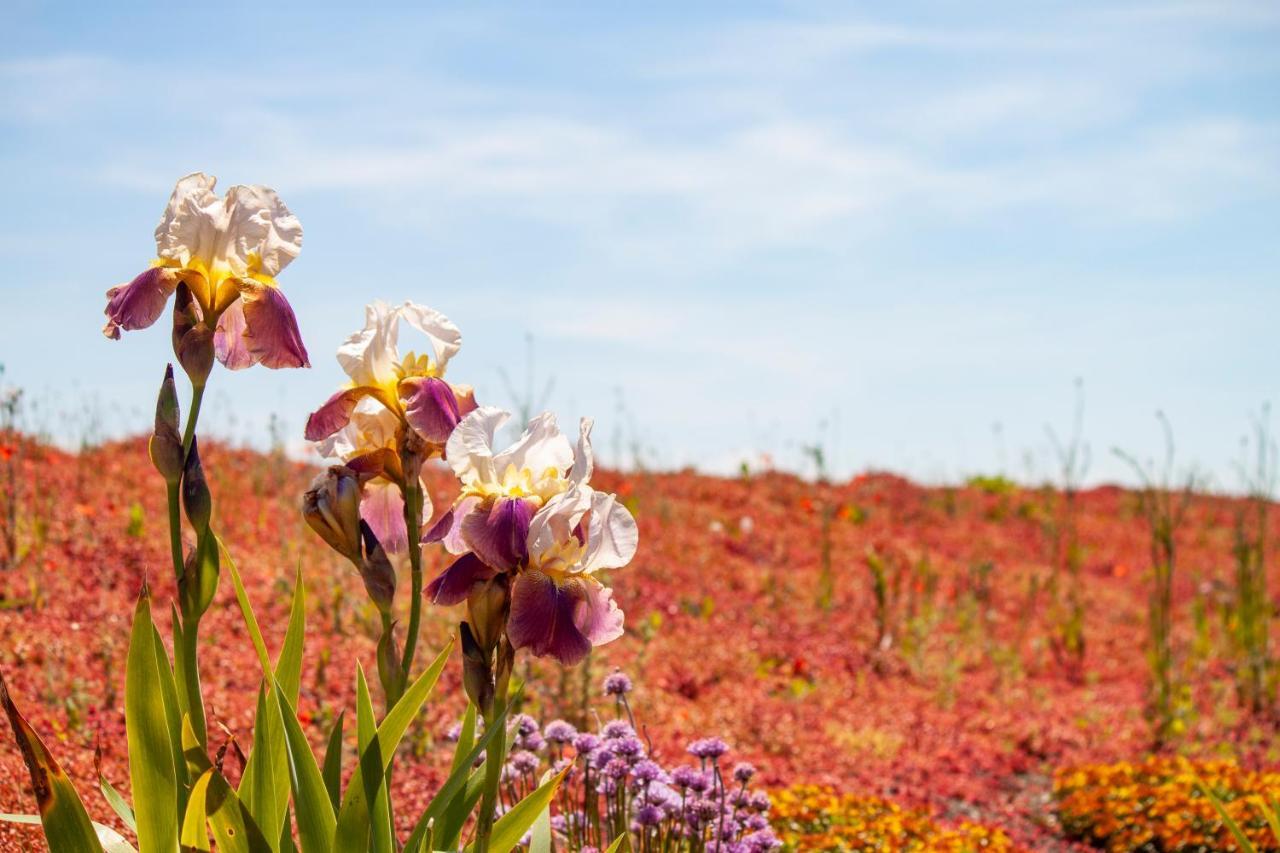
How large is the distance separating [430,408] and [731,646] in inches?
200

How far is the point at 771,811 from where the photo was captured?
4.14 metres

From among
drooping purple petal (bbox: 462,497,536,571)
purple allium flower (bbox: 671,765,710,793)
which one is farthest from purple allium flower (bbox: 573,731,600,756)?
drooping purple petal (bbox: 462,497,536,571)

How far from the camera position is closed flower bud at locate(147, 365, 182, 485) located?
196 centimetres

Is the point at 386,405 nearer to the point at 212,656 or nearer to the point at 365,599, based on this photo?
the point at 212,656

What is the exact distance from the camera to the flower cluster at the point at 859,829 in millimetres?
3922

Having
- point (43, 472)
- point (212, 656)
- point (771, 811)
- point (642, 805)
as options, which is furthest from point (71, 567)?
point (642, 805)

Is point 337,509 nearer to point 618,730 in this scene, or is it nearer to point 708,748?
point 618,730

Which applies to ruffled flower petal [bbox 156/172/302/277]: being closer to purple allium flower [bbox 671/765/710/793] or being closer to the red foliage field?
the red foliage field

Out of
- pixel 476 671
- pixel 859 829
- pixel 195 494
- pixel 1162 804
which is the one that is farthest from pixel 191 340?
pixel 1162 804

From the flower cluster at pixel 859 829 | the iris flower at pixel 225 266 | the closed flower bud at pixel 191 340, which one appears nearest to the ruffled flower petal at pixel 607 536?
the iris flower at pixel 225 266

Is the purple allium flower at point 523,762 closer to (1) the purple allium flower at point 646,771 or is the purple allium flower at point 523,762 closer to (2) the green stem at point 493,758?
(1) the purple allium flower at point 646,771

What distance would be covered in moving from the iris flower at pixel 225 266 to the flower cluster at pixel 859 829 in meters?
2.53

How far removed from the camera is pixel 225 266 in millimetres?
2111

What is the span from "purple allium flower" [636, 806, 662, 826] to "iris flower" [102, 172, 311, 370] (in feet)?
4.24
